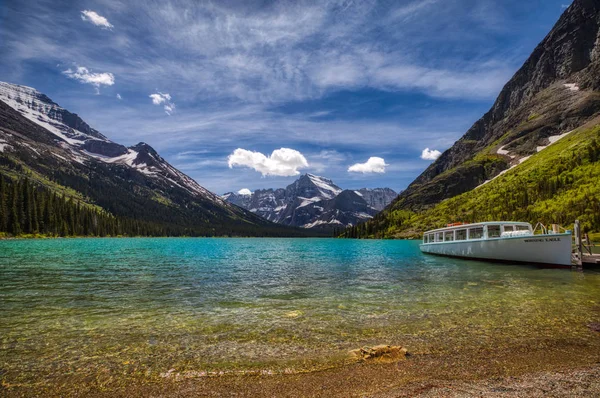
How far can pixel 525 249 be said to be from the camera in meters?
45.5

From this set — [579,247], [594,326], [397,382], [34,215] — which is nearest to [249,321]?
[397,382]

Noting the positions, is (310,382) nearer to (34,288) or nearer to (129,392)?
(129,392)

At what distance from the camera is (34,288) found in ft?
84.4

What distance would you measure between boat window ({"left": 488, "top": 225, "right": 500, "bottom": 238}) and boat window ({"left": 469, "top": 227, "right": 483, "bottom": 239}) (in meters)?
1.96

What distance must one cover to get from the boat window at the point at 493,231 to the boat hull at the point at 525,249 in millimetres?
1841

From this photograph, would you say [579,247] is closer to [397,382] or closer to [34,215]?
[397,382]

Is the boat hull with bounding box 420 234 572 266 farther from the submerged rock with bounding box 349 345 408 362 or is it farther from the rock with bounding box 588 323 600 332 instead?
the submerged rock with bounding box 349 345 408 362

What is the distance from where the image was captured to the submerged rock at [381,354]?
A: 11344 millimetres

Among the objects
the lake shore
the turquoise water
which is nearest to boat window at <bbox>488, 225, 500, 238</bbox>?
the turquoise water

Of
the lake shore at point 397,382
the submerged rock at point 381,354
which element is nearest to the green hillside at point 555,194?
the lake shore at point 397,382

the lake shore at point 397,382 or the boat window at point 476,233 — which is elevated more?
the boat window at point 476,233

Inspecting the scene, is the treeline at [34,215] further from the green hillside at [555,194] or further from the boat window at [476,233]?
the green hillside at [555,194]

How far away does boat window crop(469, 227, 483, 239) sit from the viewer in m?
55.0

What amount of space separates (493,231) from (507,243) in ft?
17.0
